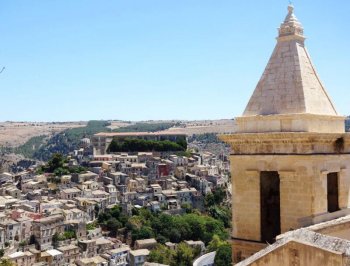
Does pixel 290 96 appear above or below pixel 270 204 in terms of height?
above

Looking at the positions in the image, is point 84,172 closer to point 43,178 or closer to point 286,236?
point 43,178

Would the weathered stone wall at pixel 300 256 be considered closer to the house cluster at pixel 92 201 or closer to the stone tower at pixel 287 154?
the stone tower at pixel 287 154

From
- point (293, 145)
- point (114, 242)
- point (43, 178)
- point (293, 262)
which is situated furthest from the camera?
point (43, 178)

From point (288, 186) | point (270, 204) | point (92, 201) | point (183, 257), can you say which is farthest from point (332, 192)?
point (92, 201)

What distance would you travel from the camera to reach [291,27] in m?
8.43

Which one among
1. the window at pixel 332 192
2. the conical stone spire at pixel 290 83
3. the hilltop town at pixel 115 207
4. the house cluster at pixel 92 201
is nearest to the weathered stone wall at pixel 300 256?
the conical stone spire at pixel 290 83

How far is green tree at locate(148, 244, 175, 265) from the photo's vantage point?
62.9 metres

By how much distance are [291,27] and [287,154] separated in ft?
7.24

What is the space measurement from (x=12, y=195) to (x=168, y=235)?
93.8 feet

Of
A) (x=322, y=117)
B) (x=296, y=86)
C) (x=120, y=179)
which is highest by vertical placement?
(x=296, y=86)

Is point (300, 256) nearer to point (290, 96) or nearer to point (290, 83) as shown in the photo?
point (290, 96)

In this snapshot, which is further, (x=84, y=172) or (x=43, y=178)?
(x=84, y=172)

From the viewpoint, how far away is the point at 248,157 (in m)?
8.19

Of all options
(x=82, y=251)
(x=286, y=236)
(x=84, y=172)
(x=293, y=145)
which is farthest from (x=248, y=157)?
(x=84, y=172)
